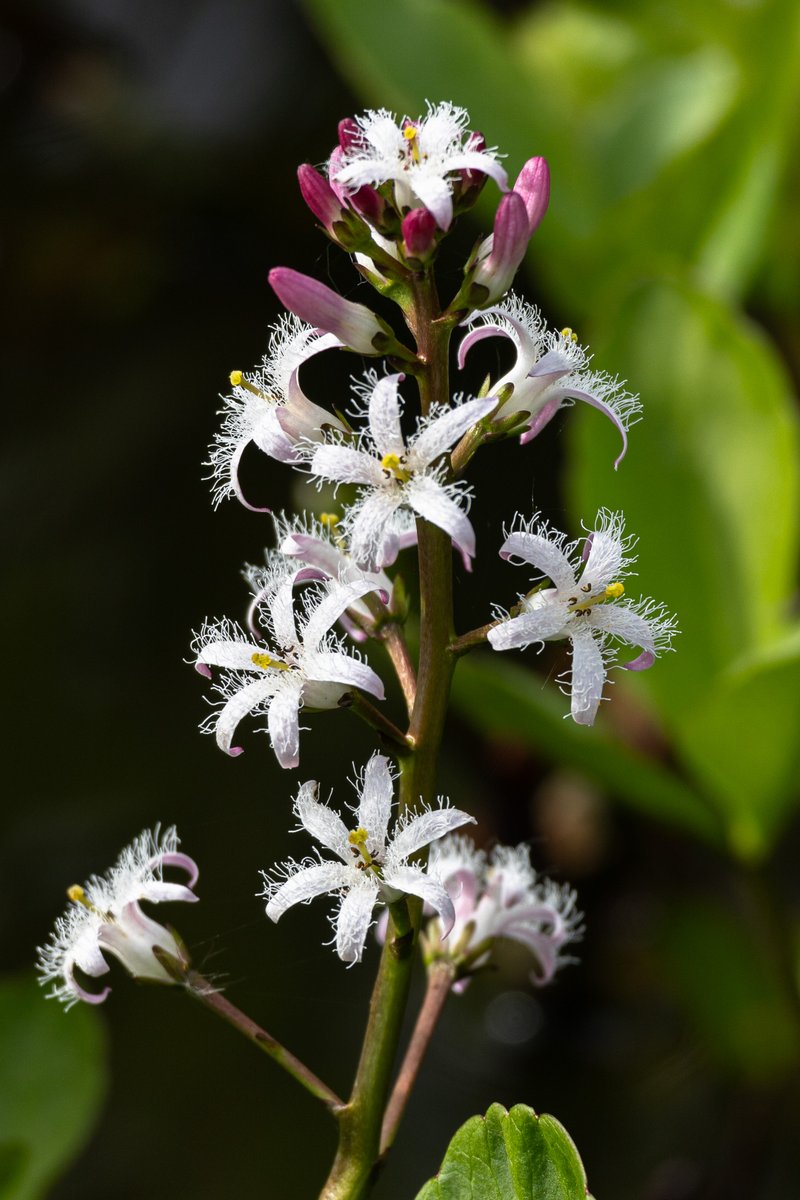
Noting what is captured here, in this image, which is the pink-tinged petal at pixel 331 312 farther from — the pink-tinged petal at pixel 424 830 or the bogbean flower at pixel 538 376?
the pink-tinged petal at pixel 424 830

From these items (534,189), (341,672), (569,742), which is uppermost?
(534,189)

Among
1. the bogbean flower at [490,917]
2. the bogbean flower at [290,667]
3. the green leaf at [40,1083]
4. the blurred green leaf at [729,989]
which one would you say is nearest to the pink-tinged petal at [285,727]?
the bogbean flower at [290,667]

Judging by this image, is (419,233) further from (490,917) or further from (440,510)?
(490,917)

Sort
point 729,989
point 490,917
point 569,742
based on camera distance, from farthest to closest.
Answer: point 729,989 < point 569,742 < point 490,917

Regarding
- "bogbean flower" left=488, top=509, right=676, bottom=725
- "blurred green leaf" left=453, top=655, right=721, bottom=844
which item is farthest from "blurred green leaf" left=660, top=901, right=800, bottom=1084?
"bogbean flower" left=488, top=509, right=676, bottom=725

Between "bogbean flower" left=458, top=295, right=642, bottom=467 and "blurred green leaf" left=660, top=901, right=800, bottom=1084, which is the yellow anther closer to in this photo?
"bogbean flower" left=458, top=295, right=642, bottom=467

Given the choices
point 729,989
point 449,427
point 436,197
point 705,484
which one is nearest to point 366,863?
point 449,427
